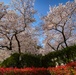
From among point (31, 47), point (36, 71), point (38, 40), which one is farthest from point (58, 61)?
point (38, 40)

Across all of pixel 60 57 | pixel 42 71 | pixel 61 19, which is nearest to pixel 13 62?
pixel 60 57

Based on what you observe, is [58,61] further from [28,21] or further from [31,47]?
[31,47]

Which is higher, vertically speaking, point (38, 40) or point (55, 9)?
point (55, 9)

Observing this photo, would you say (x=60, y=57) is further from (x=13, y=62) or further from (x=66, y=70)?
(x=66, y=70)

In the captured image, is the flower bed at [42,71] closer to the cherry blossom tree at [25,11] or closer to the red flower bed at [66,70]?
the red flower bed at [66,70]

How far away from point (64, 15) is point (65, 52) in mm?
20350

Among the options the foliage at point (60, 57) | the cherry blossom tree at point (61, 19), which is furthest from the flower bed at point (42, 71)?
the cherry blossom tree at point (61, 19)

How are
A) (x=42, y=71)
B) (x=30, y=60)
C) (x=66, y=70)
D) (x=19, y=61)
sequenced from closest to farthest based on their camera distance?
(x=66, y=70) < (x=42, y=71) < (x=19, y=61) < (x=30, y=60)

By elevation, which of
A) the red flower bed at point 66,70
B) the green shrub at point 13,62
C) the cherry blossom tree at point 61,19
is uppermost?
the cherry blossom tree at point 61,19

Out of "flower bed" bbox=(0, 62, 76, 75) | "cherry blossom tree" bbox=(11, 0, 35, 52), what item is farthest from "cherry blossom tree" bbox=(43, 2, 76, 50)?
"flower bed" bbox=(0, 62, 76, 75)

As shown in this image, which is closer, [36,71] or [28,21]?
[36,71]

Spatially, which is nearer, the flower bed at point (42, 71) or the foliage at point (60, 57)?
the flower bed at point (42, 71)

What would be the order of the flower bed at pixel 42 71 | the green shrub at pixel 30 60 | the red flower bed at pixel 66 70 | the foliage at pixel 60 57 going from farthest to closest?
the green shrub at pixel 30 60
the foliage at pixel 60 57
the flower bed at pixel 42 71
the red flower bed at pixel 66 70

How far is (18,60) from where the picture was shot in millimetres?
17484
